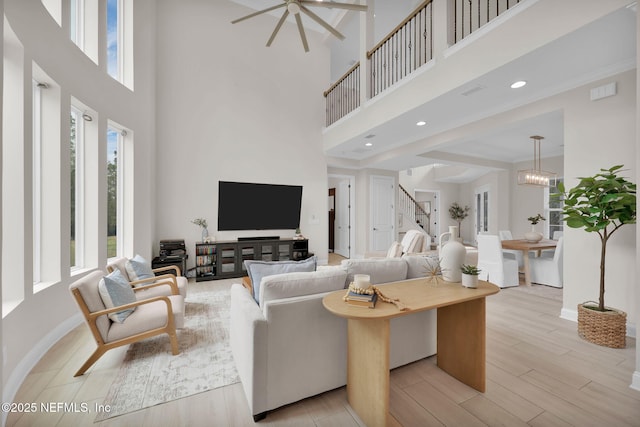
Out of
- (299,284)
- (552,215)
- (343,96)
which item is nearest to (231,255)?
(299,284)

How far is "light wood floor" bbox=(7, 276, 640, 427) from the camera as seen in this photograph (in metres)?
1.65

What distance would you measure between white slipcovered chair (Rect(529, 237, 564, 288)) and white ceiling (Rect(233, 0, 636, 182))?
2240mm

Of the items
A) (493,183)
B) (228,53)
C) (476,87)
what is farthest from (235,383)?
(493,183)

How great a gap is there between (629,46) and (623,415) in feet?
9.88

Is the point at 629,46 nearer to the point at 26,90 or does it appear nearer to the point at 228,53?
the point at 26,90

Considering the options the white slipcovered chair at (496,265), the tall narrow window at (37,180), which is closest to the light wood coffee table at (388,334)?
the white slipcovered chair at (496,265)

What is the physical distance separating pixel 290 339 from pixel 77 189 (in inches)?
137

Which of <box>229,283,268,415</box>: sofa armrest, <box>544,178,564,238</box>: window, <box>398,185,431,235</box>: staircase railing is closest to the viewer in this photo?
<box>229,283,268,415</box>: sofa armrest

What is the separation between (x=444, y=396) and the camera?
187 centimetres

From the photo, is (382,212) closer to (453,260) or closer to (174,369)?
(453,260)

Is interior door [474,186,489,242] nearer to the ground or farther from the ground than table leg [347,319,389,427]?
farther from the ground

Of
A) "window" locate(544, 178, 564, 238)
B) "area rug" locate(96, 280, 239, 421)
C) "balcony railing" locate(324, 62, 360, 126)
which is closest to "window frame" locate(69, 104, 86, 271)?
"area rug" locate(96, 280, 239, 421)

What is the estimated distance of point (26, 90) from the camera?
220 cm

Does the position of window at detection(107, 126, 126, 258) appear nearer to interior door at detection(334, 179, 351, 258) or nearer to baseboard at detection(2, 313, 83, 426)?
baseboard at detection(2, 313, 83, 426)
